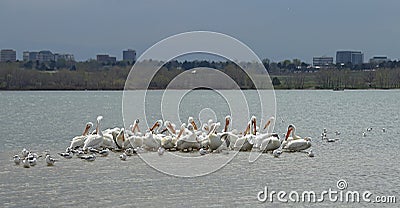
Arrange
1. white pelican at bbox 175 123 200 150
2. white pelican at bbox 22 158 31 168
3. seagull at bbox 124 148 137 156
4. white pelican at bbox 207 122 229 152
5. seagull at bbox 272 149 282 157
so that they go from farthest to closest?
1. white pelican at bbox 175 123 200 150
2. white pelican at bbox 207 122 229 152
3. seagull at bbox 124 148 137 156
4. seagull at bbox 272 149 282 157
5. white pelican at bbox 22 158 31 168

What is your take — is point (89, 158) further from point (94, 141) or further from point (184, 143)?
point (184, 143)

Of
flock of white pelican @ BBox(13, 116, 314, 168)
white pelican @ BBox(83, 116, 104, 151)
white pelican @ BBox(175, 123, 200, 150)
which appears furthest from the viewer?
white pelican @ BBox(175, 123, 200, 150)

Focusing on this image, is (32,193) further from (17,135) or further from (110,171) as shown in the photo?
(17,135)

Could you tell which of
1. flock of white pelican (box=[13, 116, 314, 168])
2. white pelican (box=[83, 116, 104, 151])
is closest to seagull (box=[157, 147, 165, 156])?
flock of white pelican (box=[13, 116, 314, 168])

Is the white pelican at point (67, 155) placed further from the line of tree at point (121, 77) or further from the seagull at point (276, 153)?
the line of tree at point (121, 77)

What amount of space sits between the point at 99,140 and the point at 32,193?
600cm

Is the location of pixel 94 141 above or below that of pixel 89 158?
above

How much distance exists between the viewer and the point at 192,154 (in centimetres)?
1759

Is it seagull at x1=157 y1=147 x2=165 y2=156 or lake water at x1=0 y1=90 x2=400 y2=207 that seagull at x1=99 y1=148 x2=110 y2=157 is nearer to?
lake water at x1=0 y1=90 x2=400 y2=207

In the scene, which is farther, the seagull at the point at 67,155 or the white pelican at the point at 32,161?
the seagull at the point at 67,155

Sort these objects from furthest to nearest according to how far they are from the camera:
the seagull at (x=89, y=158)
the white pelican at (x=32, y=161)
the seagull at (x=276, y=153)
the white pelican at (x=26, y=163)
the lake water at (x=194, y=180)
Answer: the seagull at (x=276, y=153) < the seagull at (x=89, y=158) < the white pelican at (x=32, y=161) < the white pelican at (x=26, y=163) < the lake water at (x=194, y=180)

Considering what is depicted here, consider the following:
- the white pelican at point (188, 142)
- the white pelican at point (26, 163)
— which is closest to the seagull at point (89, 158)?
the white pelican at point (26, 163)

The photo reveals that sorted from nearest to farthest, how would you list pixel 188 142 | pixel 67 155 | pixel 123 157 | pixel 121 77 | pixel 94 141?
pixel 123 157, pixel 67 155, pixel 94 141, pixel 188 142, pixel 121 77

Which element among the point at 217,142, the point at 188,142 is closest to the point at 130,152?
the point at 188,142
